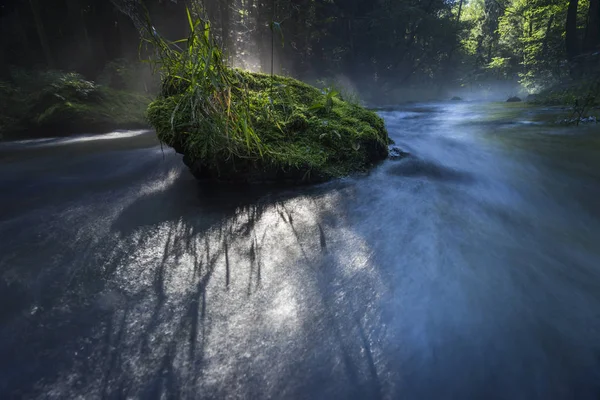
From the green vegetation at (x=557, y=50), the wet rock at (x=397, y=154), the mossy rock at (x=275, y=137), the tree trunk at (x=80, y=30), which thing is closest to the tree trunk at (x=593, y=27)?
the green vegetation at (x=557, y=50)

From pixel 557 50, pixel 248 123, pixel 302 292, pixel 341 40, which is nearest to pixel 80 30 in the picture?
pixel 248 123

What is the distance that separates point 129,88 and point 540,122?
14285 millimetres

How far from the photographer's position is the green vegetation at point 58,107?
7797 mm

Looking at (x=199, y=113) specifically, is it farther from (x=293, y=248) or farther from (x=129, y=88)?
(x=129, y=88)

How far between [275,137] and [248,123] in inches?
21.1

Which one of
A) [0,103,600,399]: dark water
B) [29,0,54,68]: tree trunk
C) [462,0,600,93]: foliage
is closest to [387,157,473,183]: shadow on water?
[0,103,600,399]: dark water

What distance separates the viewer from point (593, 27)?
54.4ft

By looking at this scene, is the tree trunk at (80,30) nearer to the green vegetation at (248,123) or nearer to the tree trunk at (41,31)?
the tree trunk at (41,31)

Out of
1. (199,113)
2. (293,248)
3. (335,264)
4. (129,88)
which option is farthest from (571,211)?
(129,88)

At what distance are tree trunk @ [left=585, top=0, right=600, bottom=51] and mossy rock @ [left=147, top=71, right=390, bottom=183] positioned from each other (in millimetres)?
20312

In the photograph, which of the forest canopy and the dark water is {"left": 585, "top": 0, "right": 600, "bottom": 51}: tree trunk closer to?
the forest canopy

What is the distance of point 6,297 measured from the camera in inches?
71.3

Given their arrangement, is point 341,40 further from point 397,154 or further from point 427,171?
point 427,171

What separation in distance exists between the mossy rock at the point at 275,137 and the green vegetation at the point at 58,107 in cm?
596
